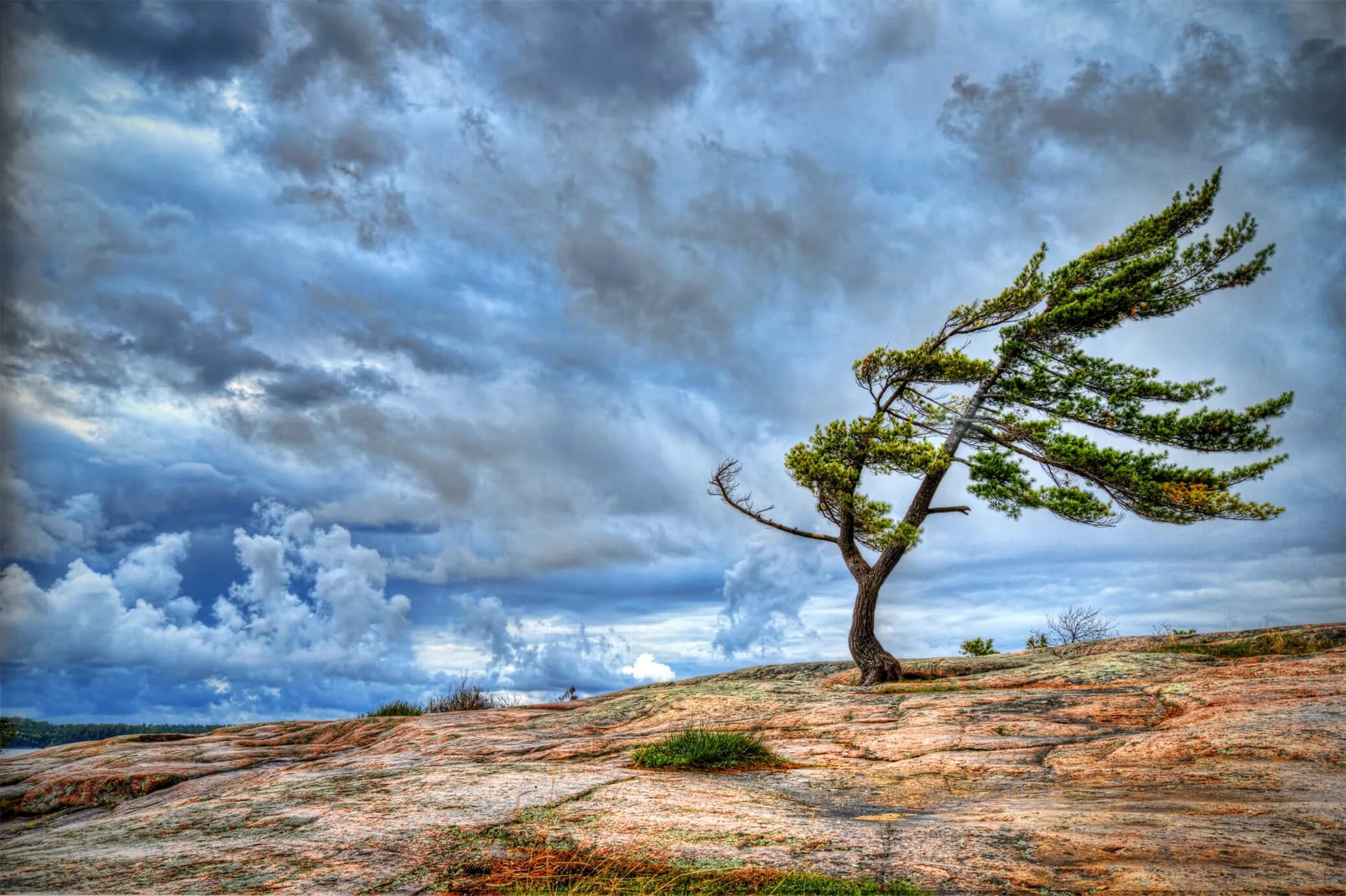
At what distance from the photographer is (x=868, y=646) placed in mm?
18828

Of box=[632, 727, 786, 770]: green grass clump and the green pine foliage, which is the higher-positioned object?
the green pine foliage

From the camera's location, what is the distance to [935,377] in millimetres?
20156

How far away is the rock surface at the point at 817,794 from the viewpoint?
16.5 ft

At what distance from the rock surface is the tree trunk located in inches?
110

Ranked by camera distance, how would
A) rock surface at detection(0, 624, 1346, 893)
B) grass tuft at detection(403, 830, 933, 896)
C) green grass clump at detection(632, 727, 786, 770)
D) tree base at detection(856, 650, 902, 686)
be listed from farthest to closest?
tree base at detection(856, 650, 902, 686), green grass clump at detection(632, 727, 786, 770), rock surface at detection(0, 624, 1346, 893), grass tuft at detection(403, 830, 933, 896)

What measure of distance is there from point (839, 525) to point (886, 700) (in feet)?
23.4

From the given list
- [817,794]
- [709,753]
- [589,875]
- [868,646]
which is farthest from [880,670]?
[589,875]

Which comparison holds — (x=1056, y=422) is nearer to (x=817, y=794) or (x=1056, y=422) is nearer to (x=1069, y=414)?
(x=1069, y=414)

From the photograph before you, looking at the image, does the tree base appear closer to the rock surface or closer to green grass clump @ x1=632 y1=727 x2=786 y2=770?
the rock surface

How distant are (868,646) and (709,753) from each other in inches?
401

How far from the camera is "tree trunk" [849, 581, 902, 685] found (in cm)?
1847

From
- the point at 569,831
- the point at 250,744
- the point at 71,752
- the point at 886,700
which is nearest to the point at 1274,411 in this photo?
the point at 886,700

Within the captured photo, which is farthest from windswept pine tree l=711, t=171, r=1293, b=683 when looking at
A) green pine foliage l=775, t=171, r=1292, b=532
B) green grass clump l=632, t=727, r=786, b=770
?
green grass clump l=632, t=727, r=786, b=770

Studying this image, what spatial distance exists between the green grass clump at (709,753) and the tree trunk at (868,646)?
907 centimetres
